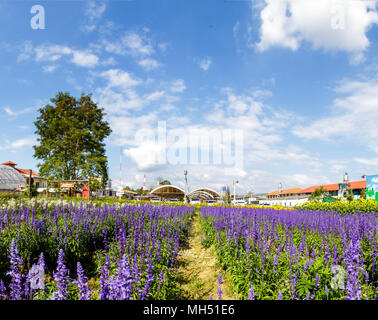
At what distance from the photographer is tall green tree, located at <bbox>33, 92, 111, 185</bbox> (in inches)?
1199

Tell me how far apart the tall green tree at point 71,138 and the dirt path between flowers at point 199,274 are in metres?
25.7

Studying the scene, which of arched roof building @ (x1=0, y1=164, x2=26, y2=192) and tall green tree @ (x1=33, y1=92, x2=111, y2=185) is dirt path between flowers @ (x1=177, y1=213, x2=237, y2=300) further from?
arched roof building @ (x1=0, y1=164, x2=26, y2=192)

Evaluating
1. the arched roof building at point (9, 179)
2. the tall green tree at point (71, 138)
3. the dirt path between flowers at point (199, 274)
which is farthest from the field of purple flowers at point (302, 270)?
the arched roof building at point (9, 179)

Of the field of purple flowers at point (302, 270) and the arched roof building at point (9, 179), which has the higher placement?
the arched roof building at point (9, 179)

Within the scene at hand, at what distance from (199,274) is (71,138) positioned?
28.7m

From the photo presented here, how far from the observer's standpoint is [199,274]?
20.0 feet

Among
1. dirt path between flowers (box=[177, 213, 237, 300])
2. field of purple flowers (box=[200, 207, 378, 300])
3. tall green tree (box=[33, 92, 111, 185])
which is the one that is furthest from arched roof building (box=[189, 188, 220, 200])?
field of purple flowers (box=[200, 207, 378, 300])

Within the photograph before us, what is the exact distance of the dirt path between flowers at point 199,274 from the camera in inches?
194

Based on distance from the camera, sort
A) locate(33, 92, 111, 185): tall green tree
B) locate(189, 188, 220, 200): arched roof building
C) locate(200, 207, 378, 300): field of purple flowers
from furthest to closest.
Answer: locate(189, 188, 220, 200): arched roof building → locate(33, 92, 111, 185): tall green tree → locate(200, 207, 378, 300): field of purple flowers

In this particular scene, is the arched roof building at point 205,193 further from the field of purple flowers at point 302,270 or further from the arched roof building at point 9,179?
the field of purple flowers at point 302,270

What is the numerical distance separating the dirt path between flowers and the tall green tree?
2567 cm

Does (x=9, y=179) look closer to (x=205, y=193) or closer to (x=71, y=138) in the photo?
(x=71, y=138)
